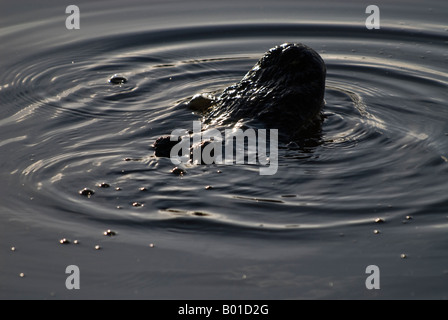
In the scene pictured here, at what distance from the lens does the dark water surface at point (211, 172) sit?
4547mm

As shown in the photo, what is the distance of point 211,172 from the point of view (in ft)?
19.0

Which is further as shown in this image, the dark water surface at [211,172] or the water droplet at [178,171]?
the water droplet at [178,171]

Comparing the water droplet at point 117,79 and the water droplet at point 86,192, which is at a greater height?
the water droplet at point 117,79

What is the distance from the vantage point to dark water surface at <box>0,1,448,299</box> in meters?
4.55

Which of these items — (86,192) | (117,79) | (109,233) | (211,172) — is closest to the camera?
(109,233)

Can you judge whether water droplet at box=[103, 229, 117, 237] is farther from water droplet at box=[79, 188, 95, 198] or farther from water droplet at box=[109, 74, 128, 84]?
water droplet at box=[109, 74, 128, 84]

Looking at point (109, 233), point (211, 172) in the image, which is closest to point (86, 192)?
point (109, 233)

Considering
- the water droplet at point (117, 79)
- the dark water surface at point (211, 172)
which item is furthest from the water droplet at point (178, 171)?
the water droplet at point (117, 79)

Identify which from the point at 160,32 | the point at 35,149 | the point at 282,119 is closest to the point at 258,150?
the point at 282,119

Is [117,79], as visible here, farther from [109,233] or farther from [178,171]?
[109,233]

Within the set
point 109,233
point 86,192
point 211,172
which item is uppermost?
point 211,172

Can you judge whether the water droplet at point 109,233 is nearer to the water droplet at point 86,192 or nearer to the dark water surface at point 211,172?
the dark water surface at point 211,172

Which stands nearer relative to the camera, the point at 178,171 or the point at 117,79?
the point at 178,171
